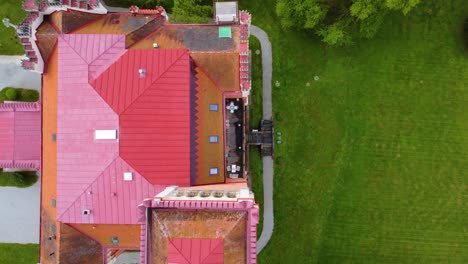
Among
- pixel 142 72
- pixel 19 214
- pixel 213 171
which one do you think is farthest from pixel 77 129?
pixel 19 214

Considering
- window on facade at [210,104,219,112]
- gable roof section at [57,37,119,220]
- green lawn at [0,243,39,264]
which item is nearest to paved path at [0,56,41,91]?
gable roof section at [57,37,119,220]

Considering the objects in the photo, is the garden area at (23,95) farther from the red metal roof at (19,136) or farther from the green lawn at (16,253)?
the green lawn at (16,253)

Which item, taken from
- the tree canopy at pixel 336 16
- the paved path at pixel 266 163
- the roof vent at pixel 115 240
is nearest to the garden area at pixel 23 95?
the roof vent at pixel 115 240

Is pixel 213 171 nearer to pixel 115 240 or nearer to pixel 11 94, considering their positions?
pixel 115 240

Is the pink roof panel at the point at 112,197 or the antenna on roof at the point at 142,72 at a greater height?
the antenna on roof at the point at 142,72

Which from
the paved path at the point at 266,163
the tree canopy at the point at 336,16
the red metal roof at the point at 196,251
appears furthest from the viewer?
the paved path at the point at 266,163

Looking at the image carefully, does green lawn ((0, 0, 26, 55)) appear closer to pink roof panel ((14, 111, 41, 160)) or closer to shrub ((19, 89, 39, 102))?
shrub ((19, 89, 39, 102))
